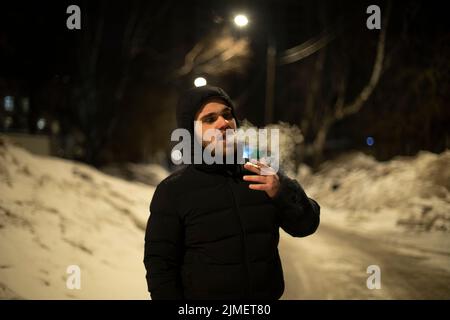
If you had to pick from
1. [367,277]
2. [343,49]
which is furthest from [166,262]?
[343,49]

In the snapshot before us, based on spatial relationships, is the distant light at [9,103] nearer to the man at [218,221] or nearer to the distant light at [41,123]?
the distant light at [41,123]

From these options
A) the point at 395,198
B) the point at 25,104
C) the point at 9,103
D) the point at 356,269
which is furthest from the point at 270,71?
the point at 9,103

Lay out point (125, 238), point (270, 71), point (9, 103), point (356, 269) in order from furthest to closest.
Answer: point (9, 103) < point (270, 71) < point (356, 269) < point (125, 238)

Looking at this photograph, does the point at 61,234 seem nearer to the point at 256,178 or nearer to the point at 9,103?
the point at 256,178

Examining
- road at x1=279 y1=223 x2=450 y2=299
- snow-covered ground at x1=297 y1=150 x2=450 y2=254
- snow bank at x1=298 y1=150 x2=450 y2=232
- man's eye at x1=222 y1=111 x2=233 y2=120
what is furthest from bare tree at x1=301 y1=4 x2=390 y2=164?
man's eye at x1=222 y1=111 x2=233 y2=120

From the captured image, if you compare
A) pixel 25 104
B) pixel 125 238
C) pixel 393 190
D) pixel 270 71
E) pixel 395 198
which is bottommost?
pixel 395 198

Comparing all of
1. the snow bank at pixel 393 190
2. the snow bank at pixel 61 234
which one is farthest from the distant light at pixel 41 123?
the snow bank at pixel 393 190

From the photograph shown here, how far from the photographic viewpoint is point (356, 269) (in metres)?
6.18

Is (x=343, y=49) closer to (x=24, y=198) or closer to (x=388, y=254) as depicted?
(x=388, y=254)

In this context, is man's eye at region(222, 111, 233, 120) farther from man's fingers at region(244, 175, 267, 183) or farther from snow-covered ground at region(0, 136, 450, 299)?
snow-covered ground at region(0, 136, 450, 299)

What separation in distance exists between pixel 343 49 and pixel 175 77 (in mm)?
7973

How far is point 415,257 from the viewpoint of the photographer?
269 inches

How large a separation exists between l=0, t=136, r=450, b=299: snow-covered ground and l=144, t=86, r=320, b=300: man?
2.33m

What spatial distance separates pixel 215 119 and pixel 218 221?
1.94ft
